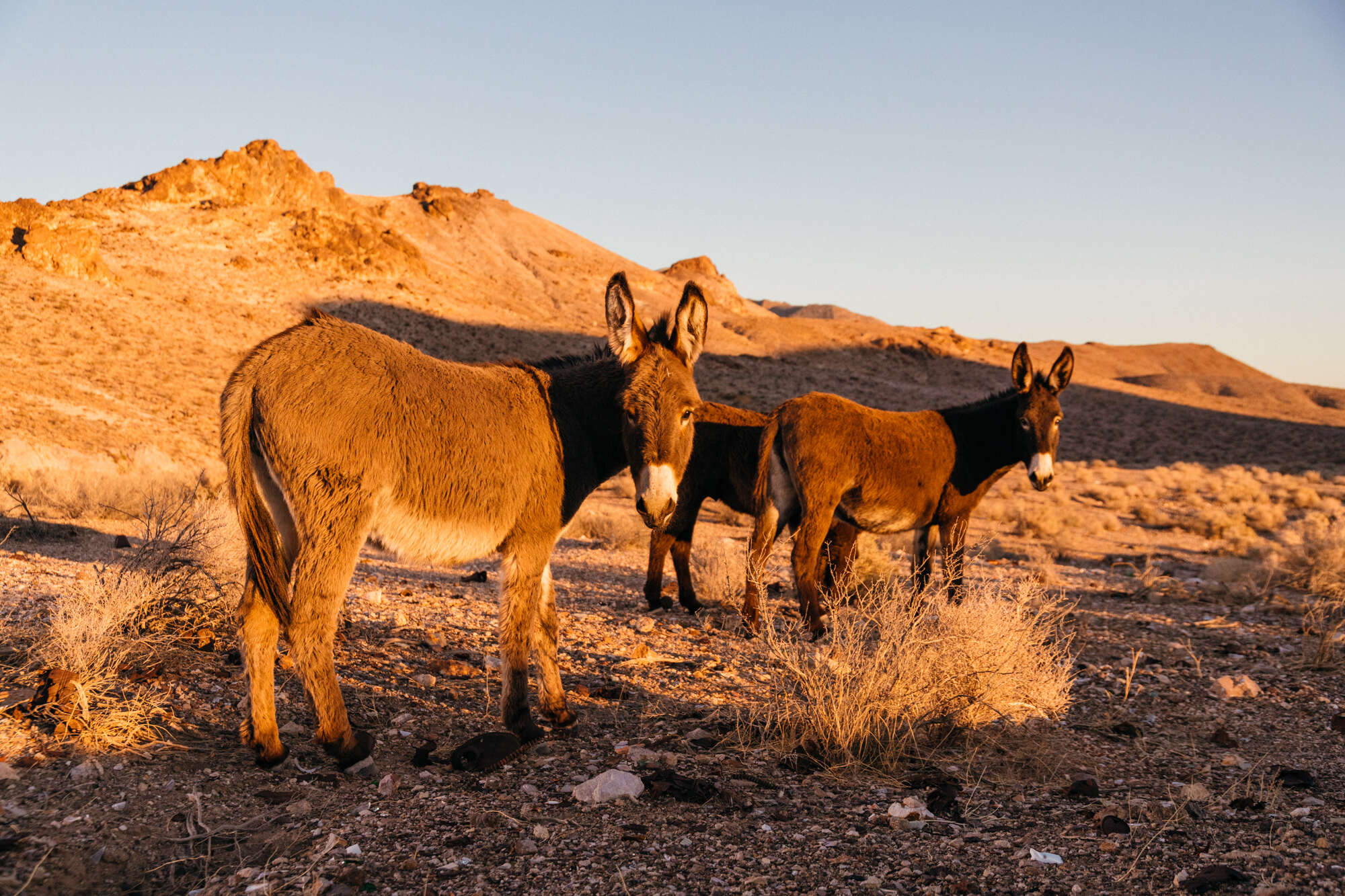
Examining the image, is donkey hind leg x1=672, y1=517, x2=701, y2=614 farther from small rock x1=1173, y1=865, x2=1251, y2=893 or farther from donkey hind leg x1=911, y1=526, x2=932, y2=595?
small rock x1=1173, y1=865, x2=1251, y2=893

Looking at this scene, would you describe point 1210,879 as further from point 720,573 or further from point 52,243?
point 52,243

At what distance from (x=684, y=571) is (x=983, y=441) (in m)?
3.58

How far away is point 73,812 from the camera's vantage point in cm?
353

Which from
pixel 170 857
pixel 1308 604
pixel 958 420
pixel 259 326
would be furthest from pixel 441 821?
pixel 259 326

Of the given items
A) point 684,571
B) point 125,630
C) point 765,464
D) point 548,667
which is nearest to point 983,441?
point 765,464

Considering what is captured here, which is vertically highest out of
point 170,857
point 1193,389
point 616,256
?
point 616,256

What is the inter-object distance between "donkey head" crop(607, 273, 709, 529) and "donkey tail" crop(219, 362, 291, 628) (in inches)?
76.8

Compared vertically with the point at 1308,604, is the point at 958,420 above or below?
above

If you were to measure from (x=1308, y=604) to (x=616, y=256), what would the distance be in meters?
96.2

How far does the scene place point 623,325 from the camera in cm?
487

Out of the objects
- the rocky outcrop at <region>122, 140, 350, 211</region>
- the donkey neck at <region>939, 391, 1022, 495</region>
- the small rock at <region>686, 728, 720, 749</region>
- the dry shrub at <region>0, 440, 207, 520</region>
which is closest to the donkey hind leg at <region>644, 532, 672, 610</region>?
the donkey neck at <region>939, 391, 1022, 495</region>

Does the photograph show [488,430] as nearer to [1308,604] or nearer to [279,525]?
[279,525]

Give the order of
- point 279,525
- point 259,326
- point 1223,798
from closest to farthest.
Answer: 1. point 1223,798
2. point 279,525
3. point 259,326

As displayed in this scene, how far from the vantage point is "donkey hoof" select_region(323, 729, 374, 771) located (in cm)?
426
